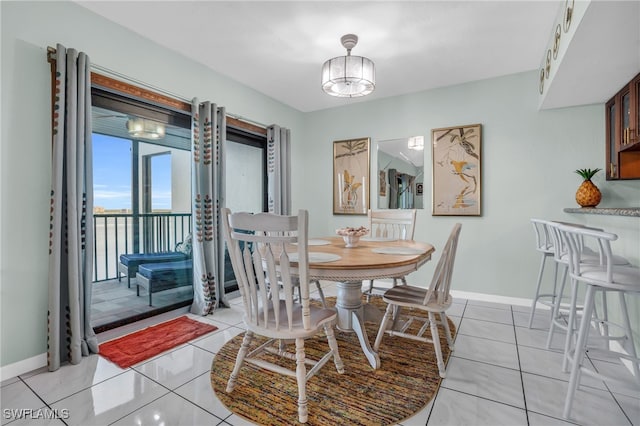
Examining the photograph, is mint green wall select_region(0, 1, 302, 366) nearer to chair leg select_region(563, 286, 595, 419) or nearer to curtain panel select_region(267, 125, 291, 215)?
curtain panel select_region(267, 125, 291, 215)

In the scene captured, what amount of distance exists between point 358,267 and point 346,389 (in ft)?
2.40

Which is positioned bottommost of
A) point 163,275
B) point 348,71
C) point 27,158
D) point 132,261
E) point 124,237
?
point 163,275

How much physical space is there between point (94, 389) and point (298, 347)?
1.27 meters

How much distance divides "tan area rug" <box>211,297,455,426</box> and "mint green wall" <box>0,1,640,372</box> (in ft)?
4.55

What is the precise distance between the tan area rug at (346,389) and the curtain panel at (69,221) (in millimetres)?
1024

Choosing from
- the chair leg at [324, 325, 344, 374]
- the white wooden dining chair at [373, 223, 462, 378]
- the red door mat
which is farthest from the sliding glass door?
the white wooden dining chair at [373, 223, 462, 378]

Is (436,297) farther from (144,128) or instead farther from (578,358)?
(144,128)

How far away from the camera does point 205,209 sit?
10.3ft

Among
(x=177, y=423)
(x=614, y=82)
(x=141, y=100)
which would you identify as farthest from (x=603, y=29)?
(x=141, y=100)

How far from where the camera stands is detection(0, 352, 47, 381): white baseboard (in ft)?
6.31

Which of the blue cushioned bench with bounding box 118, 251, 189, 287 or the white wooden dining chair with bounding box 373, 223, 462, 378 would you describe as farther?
the blue cushioned bench with bounding box 118, 251, 189, 287

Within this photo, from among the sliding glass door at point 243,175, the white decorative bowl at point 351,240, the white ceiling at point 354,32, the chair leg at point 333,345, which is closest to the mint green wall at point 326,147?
the white ceiling at point 354,32

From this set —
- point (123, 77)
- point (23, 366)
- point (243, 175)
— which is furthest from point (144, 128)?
point (23, 366)

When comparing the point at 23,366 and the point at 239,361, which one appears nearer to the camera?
the point at 239,361
